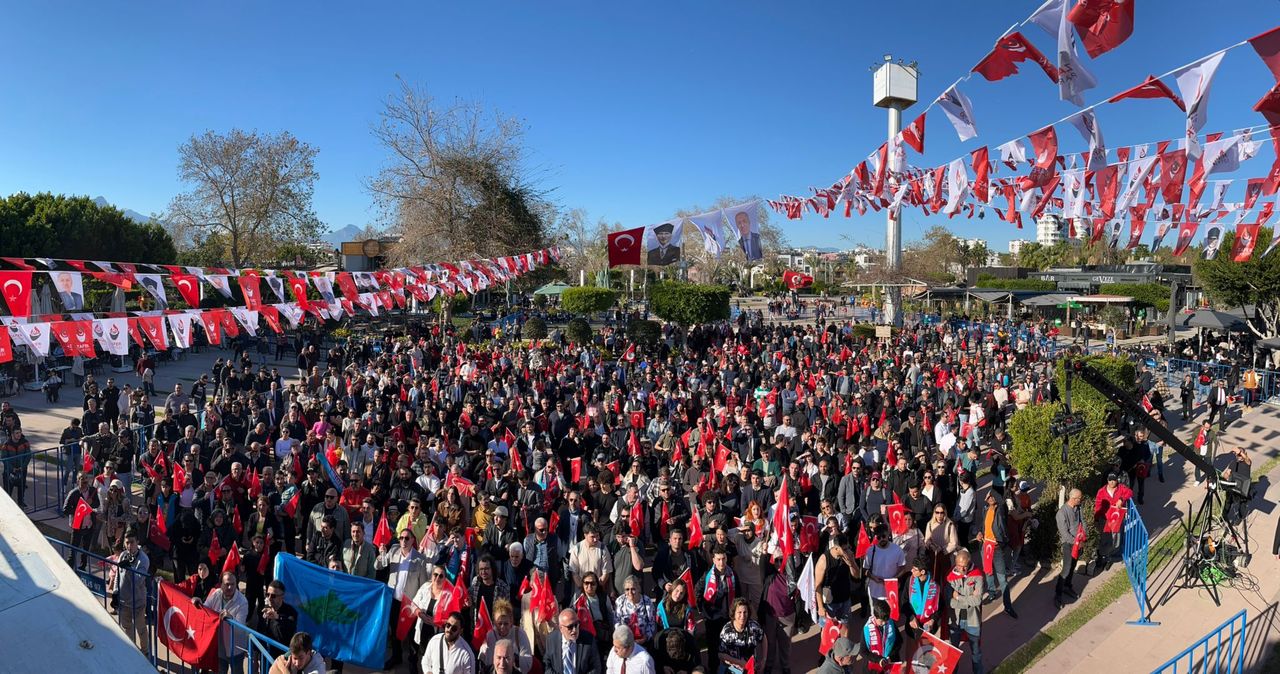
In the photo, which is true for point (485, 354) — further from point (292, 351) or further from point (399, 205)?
point (399, 205)

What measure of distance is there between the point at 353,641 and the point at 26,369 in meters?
20.1

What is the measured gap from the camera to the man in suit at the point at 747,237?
13.9m

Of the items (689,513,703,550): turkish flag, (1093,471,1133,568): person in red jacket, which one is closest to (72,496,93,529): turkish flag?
(689,513,703,550): turkish flag

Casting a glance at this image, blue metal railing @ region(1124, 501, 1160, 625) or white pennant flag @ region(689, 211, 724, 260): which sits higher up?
white pennant flag @ region(689, 211, 724, 260)

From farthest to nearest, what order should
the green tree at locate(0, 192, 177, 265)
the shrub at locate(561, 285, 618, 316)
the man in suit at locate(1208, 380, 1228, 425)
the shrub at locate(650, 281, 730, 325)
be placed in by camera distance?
1. the shrub at locate(561, 285, 618, 316)
2. the green tree at locate(0, 192, 177, 265)
3. the shrub at locate(650, 281, 730, 325)
4. the man in suit at locate(1208, 380, 1228, 425)

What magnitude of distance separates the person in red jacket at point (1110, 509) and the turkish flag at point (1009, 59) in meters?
5.04

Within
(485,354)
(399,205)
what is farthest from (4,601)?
(399,205)

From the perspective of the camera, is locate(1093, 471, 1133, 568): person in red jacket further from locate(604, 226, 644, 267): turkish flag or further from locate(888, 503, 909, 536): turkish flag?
locate(604, 226, 644, 267): turkish flag

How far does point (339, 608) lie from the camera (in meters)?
6.25

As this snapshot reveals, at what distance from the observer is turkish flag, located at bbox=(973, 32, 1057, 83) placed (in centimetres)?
704

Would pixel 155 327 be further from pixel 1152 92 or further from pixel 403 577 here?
pixel 1152 92

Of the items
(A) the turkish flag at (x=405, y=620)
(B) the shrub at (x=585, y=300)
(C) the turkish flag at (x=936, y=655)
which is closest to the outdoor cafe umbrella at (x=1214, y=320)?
(C) the turkish flag at (x=936, y=655)

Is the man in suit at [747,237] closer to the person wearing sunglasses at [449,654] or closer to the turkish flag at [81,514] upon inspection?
the person wearing sunglasses at [449,654]

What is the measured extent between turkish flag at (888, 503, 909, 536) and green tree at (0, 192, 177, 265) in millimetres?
38439
